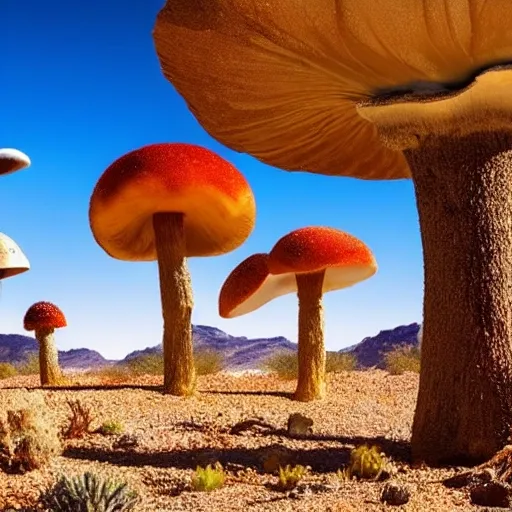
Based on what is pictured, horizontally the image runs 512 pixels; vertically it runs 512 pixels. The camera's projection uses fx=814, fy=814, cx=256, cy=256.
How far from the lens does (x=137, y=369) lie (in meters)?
17.5

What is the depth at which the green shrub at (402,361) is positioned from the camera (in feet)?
49.6

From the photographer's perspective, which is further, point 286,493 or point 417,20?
point 417,20

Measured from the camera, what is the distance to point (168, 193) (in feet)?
30.9

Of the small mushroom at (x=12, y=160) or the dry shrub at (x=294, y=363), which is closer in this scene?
the small mushroom at (x=12, y=160)

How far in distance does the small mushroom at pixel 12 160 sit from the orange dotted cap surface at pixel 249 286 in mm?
3316

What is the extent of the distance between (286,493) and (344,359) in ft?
40.8

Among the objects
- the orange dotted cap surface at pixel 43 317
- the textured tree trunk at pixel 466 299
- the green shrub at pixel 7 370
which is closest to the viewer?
the textured tree trunk at pixel 466 299

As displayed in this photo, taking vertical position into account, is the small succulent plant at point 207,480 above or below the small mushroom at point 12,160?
below

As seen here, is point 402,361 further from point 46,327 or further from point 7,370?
point 7,370

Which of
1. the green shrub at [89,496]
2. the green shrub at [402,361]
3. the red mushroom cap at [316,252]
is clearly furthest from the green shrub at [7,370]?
the green shrub at [89,496]

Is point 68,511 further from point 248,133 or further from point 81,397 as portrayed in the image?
point 81,397

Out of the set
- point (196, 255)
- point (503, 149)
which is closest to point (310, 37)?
point (503, 149)

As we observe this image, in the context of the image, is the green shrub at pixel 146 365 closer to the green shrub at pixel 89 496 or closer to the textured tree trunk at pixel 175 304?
the textured tree trunk at pixel 175 304

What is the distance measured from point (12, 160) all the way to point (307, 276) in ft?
12.1
